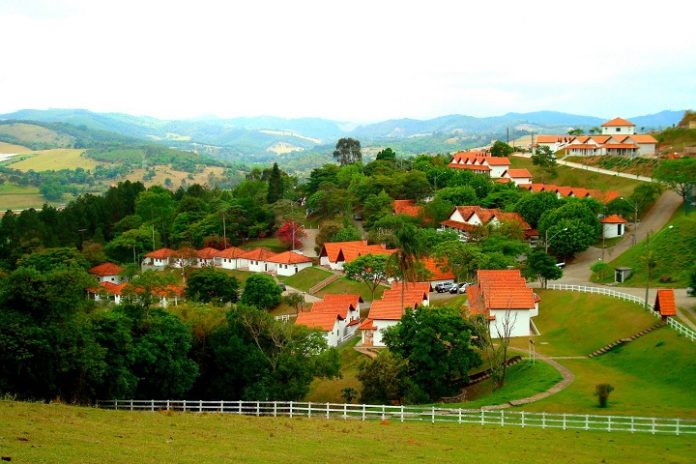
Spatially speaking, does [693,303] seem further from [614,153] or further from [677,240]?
[614,153]

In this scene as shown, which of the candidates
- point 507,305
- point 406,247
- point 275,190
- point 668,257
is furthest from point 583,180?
point 406,247

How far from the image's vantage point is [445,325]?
3641 centimetres

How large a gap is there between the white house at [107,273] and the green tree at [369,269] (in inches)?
1165

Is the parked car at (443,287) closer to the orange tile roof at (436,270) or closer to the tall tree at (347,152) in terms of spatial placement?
the orange tile roof at (436,270)

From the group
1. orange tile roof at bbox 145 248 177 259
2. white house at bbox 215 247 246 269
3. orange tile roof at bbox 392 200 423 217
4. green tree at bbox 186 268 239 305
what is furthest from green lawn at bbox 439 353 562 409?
orange tile roof at bbox 145 248 177 259

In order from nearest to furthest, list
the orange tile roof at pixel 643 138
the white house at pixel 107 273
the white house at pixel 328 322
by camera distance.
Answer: the white house at pixel 328 322, the white house at pixel 107 273, the orange tile roof at pixel 643 138

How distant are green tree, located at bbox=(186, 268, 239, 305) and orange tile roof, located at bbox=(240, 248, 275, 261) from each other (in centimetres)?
1400

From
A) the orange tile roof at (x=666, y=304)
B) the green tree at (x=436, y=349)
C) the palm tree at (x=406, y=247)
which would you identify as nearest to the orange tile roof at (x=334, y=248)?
the palm tree at (x=406, y=247)

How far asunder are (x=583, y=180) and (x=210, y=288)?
49480 mm

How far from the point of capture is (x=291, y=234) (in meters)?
80.1

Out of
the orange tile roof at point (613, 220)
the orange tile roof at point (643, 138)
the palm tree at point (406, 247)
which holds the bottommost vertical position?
the orange tile roof at point (613, 220)

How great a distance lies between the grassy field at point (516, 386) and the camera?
31078 mm

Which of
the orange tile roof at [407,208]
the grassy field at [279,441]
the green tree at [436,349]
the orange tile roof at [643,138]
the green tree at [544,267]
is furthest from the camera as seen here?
the orange tile roof at [643,138]

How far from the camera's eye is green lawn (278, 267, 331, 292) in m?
68.4
